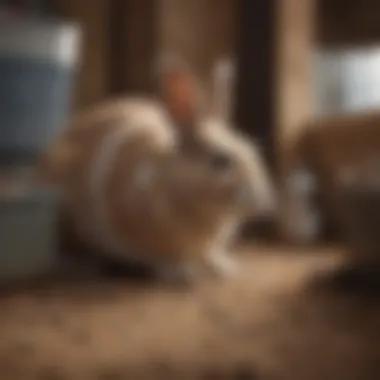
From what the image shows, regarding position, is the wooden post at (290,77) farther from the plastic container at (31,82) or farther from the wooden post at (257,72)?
the plastic container at (31,82)

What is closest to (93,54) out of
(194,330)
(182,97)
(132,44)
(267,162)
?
(132,44)

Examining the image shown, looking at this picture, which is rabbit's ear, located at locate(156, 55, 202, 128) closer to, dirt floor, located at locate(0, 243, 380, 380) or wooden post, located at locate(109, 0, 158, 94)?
dirt floor, located at locate(0, 243, 380, 380)

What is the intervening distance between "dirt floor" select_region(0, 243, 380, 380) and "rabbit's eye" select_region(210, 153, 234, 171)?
0.13 metres

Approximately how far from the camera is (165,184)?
0.93 m

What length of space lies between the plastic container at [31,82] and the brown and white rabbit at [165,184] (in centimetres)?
20

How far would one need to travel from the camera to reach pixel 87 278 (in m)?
0.98

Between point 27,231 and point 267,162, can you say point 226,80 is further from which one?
point 27,231

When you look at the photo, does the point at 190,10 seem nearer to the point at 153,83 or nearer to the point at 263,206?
the point at 153,83

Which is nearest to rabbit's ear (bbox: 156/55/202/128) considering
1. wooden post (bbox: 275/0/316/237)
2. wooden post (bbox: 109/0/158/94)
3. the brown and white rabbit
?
the brown and white rabbit

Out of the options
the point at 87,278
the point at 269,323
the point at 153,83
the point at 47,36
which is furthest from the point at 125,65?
the point at 269,323

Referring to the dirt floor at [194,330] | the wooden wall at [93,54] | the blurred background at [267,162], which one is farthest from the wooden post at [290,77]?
the dirt floor at [194,330]

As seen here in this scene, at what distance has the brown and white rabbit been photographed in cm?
92

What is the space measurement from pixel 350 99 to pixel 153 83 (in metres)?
0.43

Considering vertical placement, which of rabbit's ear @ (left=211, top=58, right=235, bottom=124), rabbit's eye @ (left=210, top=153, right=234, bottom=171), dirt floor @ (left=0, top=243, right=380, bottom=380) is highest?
rabbit's ear @ (left=211, top=58, right=235, bottom=124)
